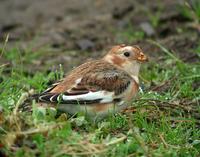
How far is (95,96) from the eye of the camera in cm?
656

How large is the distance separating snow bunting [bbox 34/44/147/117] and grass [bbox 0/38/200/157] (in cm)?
13

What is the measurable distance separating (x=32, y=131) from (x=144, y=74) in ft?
11.0

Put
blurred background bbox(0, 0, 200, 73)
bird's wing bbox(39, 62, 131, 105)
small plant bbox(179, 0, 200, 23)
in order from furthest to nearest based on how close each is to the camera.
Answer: small plant bbox(179, 0, 200, 23) → blurred background bbox(0, 0, 200, 73) → bird's wing bbox(39, 62, 131, 105)

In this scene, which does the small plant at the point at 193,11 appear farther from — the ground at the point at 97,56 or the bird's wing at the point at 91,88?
the bird's wing at the point at 91,88

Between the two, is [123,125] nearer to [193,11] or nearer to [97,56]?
[97,56]

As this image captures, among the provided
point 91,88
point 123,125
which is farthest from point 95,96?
point 123,125

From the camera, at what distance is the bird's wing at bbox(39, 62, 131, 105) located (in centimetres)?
647

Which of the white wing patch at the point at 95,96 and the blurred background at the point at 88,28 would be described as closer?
the white wing patch at the point at 95,96

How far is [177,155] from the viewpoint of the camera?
6.13 m

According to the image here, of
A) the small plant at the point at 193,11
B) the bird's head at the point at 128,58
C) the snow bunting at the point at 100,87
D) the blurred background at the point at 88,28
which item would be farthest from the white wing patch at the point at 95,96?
the small plant at the point at 193,11

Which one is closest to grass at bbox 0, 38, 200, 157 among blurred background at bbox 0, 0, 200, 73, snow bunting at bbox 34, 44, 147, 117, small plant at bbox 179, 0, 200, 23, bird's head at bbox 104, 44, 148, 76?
snow bunting at bbox 34, 44, 147, 117

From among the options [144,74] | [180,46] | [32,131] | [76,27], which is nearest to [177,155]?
[32,131]

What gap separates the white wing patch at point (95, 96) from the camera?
6.47 m

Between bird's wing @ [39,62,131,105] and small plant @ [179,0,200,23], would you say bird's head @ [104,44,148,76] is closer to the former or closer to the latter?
bird's wing @ [39,62,131,105]
